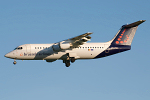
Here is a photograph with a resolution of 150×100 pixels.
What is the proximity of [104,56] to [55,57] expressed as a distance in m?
7.44

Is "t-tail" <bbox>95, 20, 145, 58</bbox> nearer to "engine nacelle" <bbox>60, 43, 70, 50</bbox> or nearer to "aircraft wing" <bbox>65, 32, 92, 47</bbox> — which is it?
"aircraft wing" <bbox>65, 32, 92, 47</bbox>

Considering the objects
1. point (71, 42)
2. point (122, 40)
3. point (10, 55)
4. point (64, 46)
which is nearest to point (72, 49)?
Answer: point (71, 42)

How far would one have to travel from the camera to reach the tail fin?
129 ft

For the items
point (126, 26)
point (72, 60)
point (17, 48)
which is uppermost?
point (126, 26)

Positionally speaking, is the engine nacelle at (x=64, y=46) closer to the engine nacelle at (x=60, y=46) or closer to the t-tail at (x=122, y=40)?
the engine nacelle at (x=60, y=46)

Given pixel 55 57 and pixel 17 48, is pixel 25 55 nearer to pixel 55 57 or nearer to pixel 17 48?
pixel 17 48

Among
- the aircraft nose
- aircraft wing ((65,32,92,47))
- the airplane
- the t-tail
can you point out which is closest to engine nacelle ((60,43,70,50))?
the airplane

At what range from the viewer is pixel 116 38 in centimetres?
3944

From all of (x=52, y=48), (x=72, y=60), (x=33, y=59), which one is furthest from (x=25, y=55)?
(x=72, y=60)

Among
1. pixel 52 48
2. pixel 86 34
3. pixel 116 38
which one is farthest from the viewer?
pixel 116 38

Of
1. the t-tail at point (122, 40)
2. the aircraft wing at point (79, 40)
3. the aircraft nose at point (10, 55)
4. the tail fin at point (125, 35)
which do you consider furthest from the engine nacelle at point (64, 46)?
the tail fin at point (125, 35)

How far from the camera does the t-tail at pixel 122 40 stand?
126ft

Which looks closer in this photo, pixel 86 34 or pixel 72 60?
pixel 86 34

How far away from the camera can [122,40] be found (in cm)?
3931
